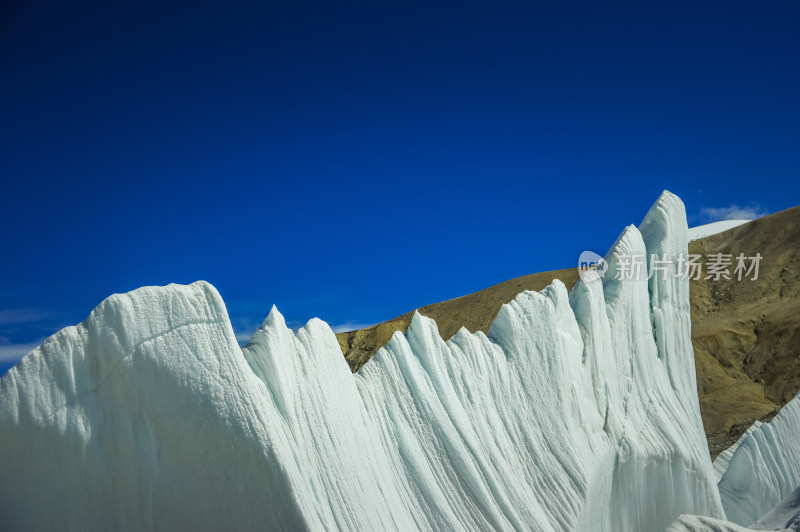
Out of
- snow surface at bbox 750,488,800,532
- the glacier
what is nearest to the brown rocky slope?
snow surface at bbox 750,488,800,532

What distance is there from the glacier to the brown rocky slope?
54.7 feet

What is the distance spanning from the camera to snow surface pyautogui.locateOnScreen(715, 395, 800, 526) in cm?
1197

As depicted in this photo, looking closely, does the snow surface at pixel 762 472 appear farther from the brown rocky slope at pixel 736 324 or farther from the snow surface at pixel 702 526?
the brown rocky slope at pixel 736 324

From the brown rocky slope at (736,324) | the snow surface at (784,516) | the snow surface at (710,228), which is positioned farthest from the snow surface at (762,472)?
the snow surface at (710,228)

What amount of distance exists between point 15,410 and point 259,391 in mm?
1706

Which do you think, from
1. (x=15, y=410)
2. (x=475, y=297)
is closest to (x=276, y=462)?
(x=15, y=410)

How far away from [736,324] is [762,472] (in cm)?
3086

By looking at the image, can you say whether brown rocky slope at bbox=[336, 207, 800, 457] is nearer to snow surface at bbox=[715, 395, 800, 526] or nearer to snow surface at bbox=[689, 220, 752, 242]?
snow surface at bbox=[715, 395, 800, 526]

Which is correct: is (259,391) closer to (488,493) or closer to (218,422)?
(218,422)

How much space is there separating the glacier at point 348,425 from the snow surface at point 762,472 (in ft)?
9.04

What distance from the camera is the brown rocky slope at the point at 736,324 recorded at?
34.3m

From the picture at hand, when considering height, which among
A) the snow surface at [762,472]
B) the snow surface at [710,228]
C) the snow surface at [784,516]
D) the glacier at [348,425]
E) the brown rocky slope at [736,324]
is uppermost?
the snow surface at [710,228]

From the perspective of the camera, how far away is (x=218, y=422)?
203 inches

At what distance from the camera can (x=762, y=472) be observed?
476 inches
